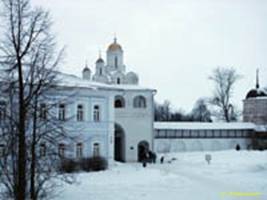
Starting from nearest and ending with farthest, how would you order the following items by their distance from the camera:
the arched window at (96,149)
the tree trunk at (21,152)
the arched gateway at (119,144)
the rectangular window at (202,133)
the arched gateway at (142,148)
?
the tree trunk at (21,152), the arched window at (96,149), the arched gateway at (119,144), the arched gateway at (142,148), the rectangular window at (202,133)

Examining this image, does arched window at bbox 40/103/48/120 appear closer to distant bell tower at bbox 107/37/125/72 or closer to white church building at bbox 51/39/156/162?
white church building at bbox 51/39/156/162

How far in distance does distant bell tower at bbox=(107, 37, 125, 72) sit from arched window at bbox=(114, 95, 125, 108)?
16.5ft

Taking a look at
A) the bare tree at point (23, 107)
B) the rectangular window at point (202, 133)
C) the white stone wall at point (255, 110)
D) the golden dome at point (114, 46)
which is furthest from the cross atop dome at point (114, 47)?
the bare tree at point (23, 107)

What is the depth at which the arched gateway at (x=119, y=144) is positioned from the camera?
132 ft

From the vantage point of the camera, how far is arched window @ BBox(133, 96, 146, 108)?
41.0m

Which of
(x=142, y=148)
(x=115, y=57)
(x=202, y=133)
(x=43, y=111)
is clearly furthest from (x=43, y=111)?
(x=202, y=133)

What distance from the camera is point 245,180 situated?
81.8 feet

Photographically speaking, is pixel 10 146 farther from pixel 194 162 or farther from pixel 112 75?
pixel 112 75

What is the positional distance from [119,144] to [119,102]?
3.63m

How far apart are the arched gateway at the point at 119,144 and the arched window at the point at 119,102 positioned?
1.70m

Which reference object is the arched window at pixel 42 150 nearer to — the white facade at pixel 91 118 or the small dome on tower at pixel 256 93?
the white facade at pixel 91 118

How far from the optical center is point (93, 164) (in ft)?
98.1

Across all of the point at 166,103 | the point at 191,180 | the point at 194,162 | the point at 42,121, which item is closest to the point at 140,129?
the point at 194,162

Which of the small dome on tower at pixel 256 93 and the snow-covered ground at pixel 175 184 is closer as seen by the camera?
the snow-covered ground at pixel 175 184
